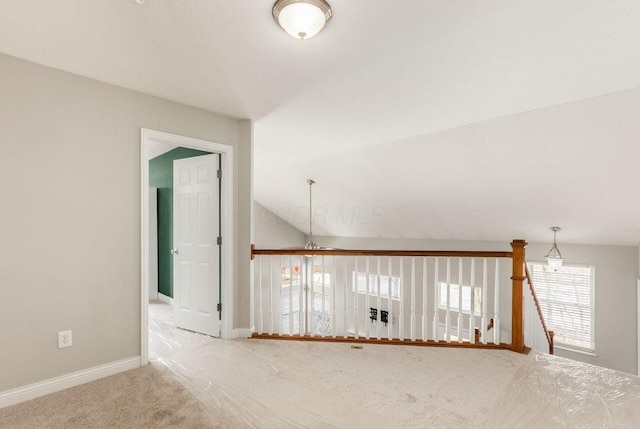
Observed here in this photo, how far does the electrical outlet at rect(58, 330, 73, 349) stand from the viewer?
7.72 ft

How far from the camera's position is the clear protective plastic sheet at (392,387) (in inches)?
78.4

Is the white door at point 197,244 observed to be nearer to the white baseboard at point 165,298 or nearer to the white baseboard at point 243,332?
the white baseboard at point 243,332

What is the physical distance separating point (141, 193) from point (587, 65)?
11.7 feet

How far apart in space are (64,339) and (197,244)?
57.1 inches

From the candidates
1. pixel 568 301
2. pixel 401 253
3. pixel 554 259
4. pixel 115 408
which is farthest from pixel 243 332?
pixel 568 301

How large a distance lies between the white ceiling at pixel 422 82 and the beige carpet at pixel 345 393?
2297 mm

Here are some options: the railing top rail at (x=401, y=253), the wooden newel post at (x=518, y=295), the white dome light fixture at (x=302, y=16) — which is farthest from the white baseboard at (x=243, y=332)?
the white dome light fixture at (x=302, y=16)

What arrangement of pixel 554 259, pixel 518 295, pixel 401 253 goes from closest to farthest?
1. pixel 518 295
2. pixel 401 253
3. pixel 554 259

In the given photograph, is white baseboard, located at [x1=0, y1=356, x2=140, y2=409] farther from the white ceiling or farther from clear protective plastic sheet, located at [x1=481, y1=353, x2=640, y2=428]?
clear protective plastic sheet, located at [x1=481, y1=353, x2=640, y2=428]

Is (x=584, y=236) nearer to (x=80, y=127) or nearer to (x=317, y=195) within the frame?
(x=317, y=195)

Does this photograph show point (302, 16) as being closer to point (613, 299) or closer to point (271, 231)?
point (613, 299)

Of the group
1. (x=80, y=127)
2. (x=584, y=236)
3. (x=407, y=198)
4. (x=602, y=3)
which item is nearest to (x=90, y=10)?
(x=80, y=127)

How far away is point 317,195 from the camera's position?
686 centimetres

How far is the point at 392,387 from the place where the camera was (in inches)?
92.9
